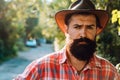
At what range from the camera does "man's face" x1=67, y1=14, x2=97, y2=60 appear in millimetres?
3246

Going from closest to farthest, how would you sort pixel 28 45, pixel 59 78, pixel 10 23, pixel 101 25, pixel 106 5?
1. pixel 59 78
2. pixel 101 25
3. pixel 106 5
4. pixel 10 23
5. pixel 28 45

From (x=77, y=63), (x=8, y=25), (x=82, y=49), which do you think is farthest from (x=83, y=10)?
(x=8, y=25)

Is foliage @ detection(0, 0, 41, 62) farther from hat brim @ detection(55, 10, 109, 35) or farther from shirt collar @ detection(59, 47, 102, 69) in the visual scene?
shirt collar @ detection(59, 47, 102, 69)

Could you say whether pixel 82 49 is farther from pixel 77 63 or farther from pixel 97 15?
pixel 97 15

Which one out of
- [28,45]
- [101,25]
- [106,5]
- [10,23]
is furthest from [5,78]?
[28,45]

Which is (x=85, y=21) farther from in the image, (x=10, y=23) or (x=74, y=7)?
(x=10, y=23)

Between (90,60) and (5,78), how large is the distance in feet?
55.0

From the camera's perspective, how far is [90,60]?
3377 mm

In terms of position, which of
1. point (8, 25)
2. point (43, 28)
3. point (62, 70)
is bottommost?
point (43, 28)

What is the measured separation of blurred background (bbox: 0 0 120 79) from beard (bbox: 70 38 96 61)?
163 centimetres

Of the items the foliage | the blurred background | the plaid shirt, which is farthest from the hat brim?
the foliage

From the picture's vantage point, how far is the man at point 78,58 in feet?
10.7

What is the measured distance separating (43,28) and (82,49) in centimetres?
3530

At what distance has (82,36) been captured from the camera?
323cm
